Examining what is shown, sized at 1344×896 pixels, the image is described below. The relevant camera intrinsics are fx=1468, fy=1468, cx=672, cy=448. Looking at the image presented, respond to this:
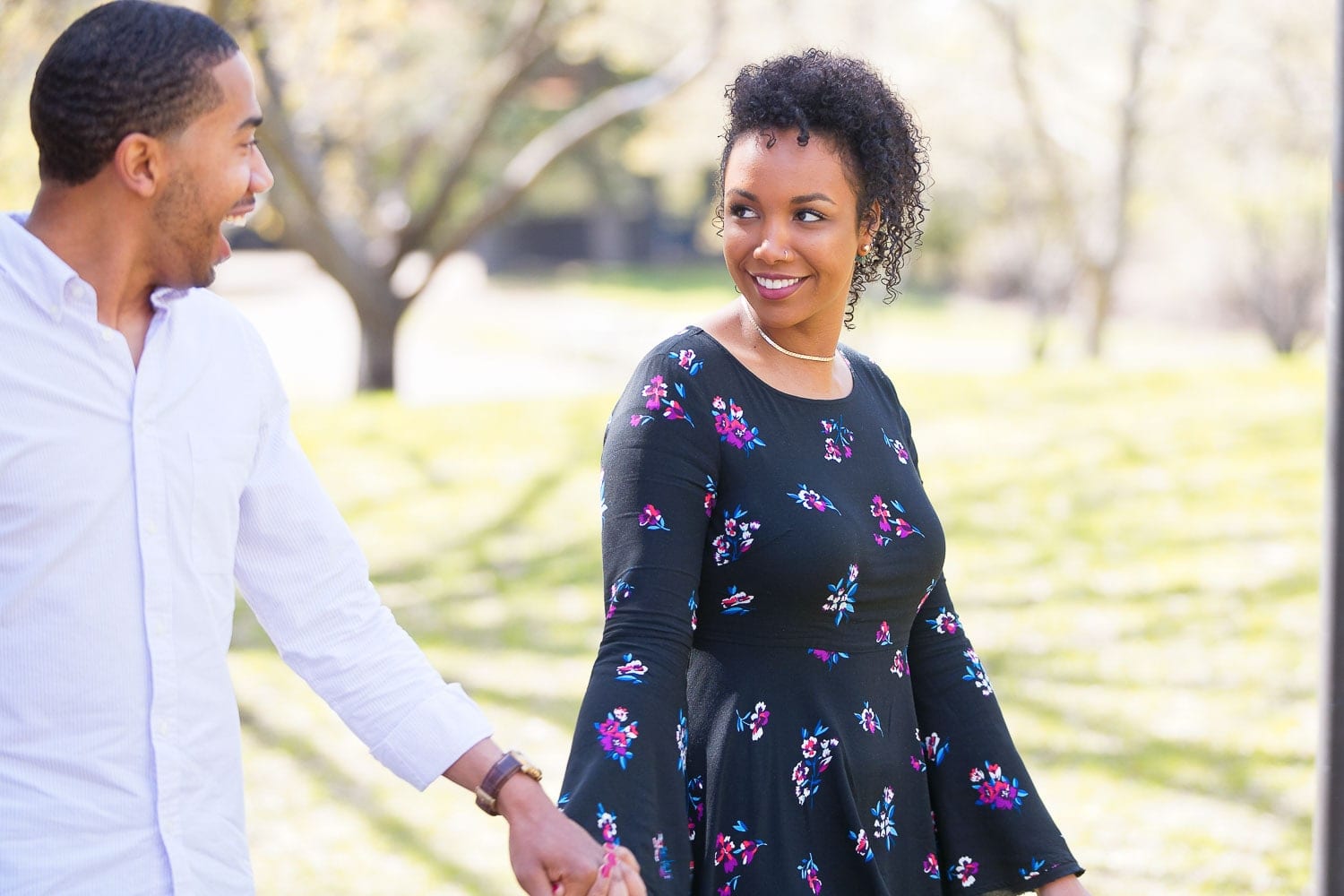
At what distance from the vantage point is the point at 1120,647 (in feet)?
24.2

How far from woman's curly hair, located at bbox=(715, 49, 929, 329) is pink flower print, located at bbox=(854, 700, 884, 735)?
83 cm

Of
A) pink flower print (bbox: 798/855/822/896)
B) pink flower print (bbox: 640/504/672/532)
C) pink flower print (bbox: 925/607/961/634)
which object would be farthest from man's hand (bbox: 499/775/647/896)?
pink flower print (bbox: 925/607/961/634)

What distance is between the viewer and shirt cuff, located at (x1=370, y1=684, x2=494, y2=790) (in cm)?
241

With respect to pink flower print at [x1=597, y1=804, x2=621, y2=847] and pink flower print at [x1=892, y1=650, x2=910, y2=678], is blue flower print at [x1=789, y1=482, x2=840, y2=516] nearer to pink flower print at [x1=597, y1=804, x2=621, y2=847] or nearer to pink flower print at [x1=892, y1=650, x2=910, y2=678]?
pink flower print at [x1=892, y1=650, x2=910, y2=678]

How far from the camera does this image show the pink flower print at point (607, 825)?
2287 mm

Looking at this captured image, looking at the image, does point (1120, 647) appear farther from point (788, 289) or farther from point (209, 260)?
point (209, 260)

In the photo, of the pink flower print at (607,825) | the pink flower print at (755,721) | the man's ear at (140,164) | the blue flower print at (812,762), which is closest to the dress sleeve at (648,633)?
the pink flower print at (607,825)

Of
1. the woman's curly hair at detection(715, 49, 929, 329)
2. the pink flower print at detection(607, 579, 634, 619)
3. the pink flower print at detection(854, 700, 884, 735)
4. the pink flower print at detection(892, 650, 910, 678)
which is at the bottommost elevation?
the pink flower print at detection(854, 700, 884, 735)

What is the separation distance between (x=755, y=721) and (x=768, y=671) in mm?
87

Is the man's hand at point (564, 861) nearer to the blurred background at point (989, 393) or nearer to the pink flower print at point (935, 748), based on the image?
the pink flower print at point (935, 748)

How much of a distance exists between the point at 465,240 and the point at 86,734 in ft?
43.4

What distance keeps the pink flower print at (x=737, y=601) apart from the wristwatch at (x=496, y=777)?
415 mm

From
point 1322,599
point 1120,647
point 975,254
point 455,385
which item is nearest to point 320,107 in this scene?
point 455,385

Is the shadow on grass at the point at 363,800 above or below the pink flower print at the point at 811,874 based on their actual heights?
below
